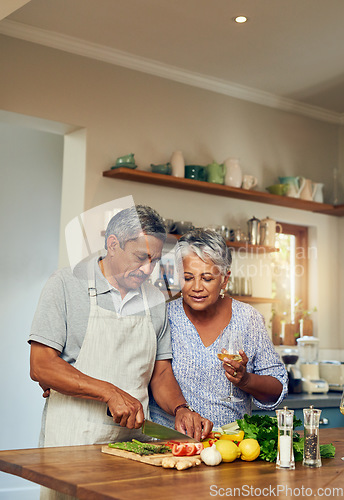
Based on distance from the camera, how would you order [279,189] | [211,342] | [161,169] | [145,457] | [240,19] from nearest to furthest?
[145,457] → [211,342] → [240,19] → [161,169] → [279,189]

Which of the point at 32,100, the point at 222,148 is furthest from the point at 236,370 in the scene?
the point at 222,148

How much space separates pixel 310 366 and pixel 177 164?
162 cm

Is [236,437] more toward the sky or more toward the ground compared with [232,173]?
more toward the ground

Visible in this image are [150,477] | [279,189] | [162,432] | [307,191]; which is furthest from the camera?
[307,191]

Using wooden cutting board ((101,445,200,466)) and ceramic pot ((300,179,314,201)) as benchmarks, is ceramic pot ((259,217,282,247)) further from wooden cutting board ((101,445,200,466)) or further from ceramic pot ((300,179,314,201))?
wooden cutting board ((101,445,200,466))

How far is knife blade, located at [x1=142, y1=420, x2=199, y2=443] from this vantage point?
181cm

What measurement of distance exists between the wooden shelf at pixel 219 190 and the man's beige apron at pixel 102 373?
1.91 meters

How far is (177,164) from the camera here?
162 inches

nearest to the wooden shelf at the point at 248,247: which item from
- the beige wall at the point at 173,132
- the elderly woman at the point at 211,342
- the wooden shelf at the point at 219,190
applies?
the beige wall at the point at 173,132

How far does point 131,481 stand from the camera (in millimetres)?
1412

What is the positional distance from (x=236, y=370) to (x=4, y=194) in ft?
10.9

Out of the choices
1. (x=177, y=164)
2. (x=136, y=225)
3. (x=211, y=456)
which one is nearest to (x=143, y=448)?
(x=211, y=456)

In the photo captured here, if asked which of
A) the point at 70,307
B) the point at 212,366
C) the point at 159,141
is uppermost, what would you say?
the point at 159,141

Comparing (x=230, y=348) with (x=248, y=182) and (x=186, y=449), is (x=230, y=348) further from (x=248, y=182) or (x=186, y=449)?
(x=248, y=182)
